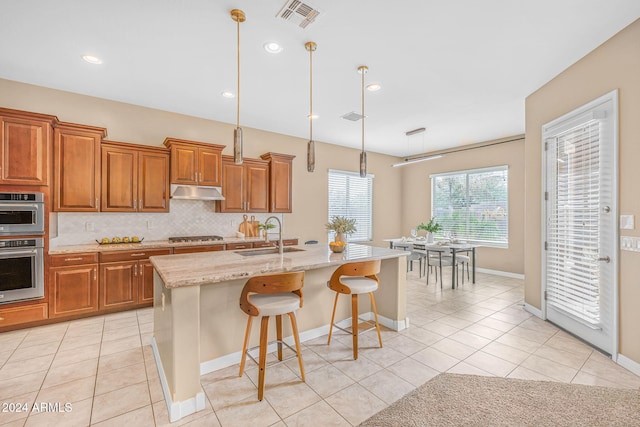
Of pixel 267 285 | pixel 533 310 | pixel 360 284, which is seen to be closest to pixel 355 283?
pixel 360 284

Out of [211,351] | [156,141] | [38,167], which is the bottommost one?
[211,351]

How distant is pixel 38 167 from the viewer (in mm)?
3285

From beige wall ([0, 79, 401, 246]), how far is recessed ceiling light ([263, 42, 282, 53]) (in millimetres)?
2476

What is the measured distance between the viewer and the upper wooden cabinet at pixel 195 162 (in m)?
4.27

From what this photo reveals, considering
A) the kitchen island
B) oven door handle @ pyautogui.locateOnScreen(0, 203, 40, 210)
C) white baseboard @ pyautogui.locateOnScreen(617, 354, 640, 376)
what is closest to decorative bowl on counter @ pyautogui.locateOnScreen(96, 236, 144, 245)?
oven door handle @ pyautogui.locateOnScreen(0, 203, 40, 210)

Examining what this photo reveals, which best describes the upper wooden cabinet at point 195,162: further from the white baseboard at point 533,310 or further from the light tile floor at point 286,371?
the white baseboard at point 533,310

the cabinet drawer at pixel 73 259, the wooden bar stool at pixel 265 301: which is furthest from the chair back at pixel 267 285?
the cabinet drawer at pixel 73 259

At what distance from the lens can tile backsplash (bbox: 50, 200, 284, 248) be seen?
385 cm

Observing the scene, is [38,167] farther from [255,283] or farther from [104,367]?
[255,283]

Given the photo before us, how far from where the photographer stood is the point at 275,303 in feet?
7.10

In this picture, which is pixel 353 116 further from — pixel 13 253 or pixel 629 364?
pixel 13 253

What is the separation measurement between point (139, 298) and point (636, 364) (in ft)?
17.5

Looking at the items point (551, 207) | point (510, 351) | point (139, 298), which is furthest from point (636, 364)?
point (139, 298)

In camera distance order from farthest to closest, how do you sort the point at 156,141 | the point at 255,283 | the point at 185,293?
1. the point at 156,141
2. the point at 255,283
3. the point at 185,293
